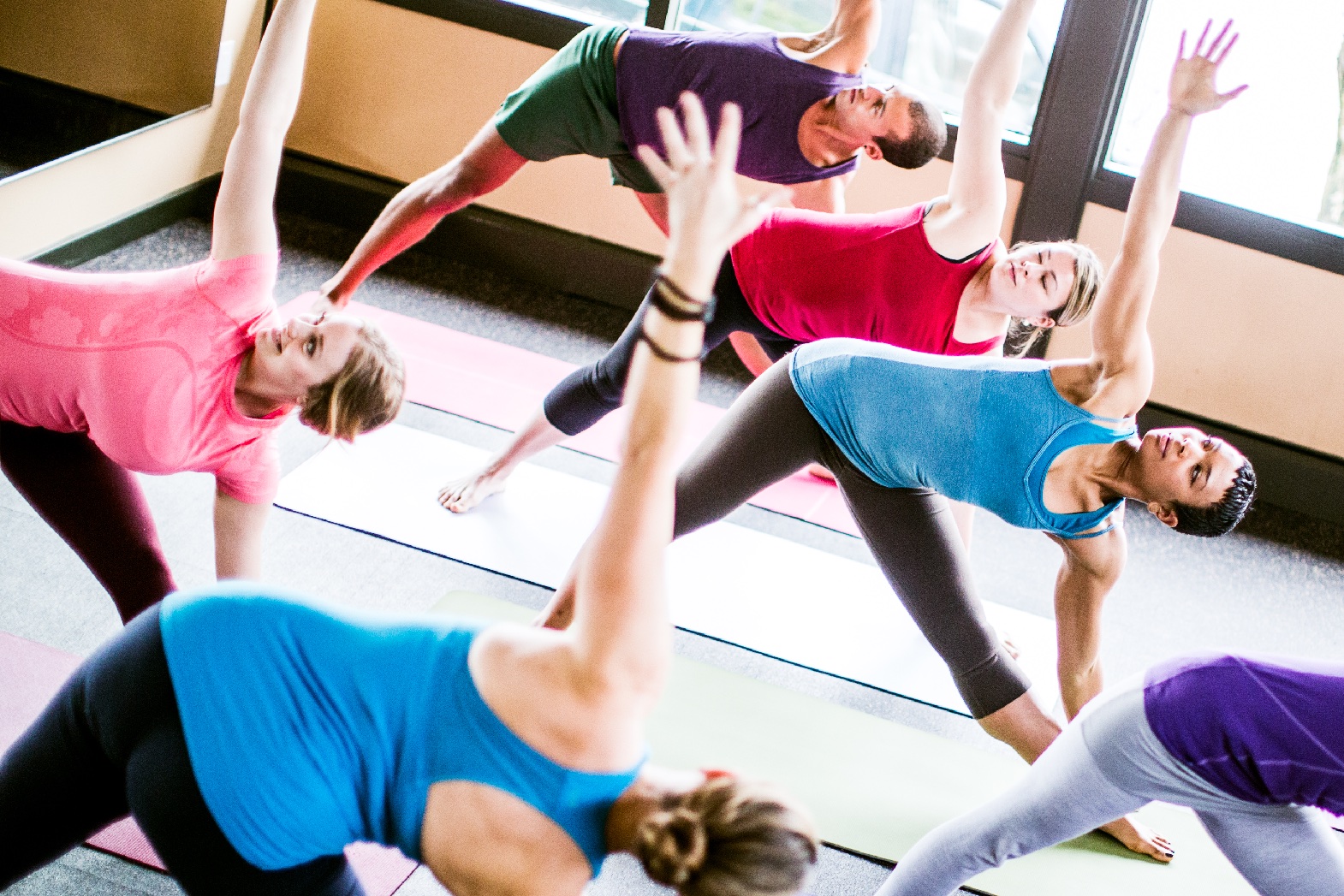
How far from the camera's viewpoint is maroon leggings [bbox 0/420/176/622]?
2.13 meters

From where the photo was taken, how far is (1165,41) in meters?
4.17

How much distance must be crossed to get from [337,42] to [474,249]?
2.97 feet

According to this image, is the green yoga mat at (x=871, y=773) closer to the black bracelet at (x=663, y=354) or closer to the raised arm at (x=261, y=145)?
the raised arm at (x=261, y=145)

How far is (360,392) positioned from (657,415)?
35.5 inches

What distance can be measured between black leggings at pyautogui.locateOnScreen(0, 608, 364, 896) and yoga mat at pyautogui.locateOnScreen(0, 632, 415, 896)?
1.58ft

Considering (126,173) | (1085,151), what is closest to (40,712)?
(126,173)

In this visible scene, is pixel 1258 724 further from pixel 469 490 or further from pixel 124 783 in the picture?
pixel 469 490

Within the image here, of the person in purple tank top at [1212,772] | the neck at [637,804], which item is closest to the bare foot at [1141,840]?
the person in purple tank top at [1212,772]

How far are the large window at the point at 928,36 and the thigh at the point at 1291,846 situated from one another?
2894 millimetres

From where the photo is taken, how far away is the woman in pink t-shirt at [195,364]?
1.97 meters

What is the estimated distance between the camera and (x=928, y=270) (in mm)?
2645

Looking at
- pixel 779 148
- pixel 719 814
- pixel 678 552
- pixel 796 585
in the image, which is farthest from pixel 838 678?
pixel 719 814

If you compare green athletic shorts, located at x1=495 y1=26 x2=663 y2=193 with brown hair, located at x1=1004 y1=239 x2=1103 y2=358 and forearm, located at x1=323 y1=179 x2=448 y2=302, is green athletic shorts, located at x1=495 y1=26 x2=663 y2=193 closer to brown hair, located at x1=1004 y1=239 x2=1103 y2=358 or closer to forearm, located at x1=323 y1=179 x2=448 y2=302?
forearm, located at x1=323 y1=179 x2=448 y2=302

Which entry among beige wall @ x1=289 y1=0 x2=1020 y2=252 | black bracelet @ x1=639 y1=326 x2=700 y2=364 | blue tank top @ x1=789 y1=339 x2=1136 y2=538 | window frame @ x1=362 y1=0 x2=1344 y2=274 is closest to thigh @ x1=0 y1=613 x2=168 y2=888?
black bracelet @ x1=639 y1=326 x2=700 y2=364
